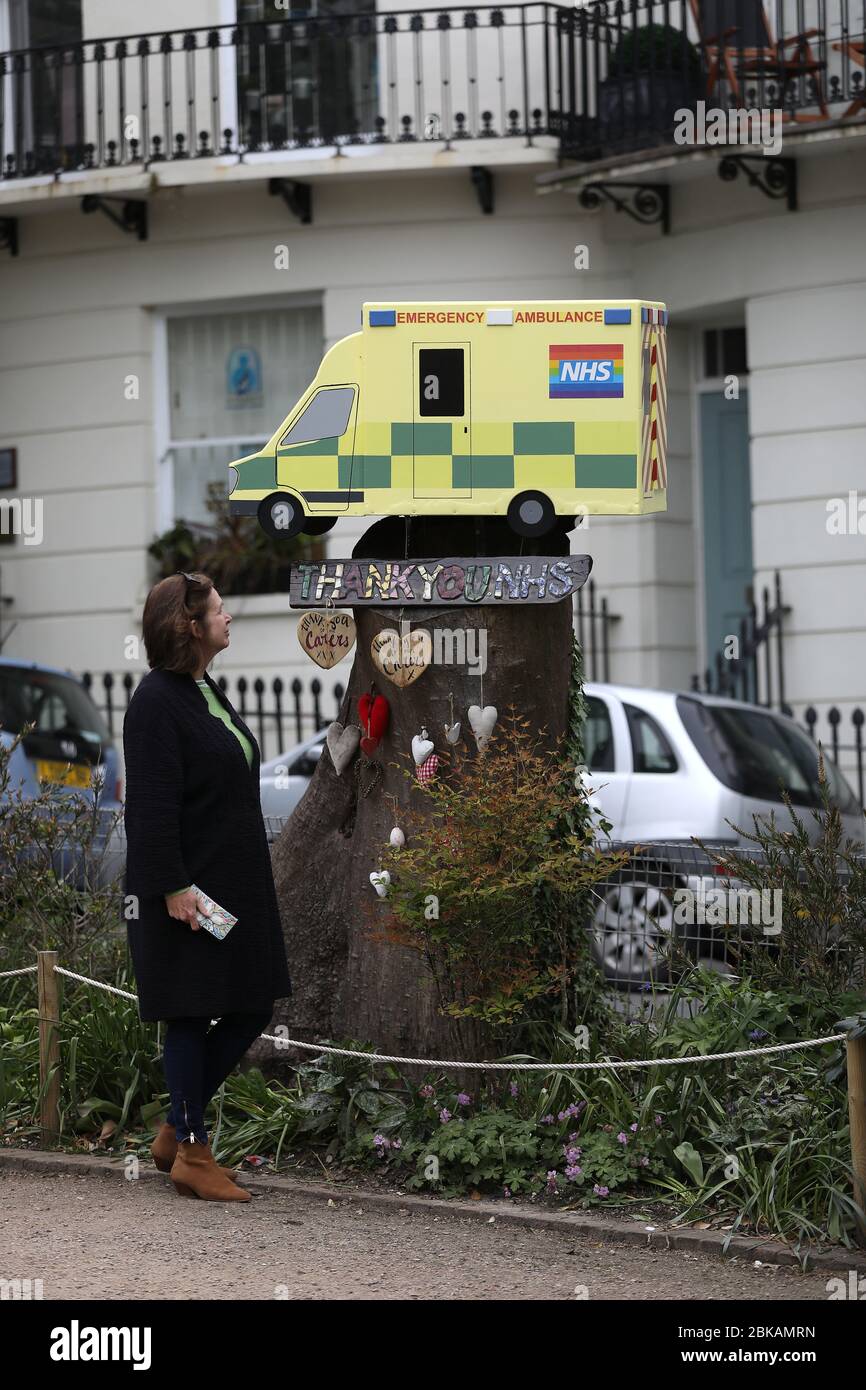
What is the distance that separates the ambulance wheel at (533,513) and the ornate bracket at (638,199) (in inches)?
349

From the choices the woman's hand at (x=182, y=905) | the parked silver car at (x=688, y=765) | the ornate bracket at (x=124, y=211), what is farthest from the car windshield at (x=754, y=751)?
the ornate bracket at (x=124, y=211)

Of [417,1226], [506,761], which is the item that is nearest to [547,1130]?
[417,1226]

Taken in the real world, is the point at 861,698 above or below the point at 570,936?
above

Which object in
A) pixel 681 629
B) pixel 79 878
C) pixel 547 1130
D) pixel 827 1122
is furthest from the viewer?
pixel 681 629

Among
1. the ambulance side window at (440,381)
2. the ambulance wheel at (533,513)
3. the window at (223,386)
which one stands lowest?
the ambulance wheel at (533,513)

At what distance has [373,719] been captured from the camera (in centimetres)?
668

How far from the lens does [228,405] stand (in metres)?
16.5

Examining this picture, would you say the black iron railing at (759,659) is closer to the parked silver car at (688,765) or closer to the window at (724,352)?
the window at (724,352)

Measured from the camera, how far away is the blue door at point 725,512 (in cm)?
1555

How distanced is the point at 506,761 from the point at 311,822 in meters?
1.09

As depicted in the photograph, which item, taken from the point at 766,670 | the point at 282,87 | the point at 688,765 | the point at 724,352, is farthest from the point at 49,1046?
the point at 282,87

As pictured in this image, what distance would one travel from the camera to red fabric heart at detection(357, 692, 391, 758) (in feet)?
21.9

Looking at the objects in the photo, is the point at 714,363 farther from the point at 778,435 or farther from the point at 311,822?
the point at 311,822

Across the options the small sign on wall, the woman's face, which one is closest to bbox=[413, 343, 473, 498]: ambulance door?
the woman's face
